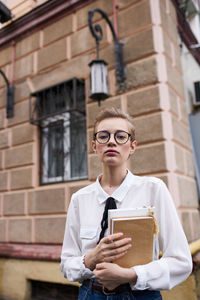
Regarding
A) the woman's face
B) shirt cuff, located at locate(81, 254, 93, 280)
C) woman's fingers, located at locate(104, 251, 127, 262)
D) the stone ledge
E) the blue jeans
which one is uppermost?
the woman's face

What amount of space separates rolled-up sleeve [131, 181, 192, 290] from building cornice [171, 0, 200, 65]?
443 cm

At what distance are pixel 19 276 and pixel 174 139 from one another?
321 cm

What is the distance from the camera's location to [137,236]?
1185 millimetres

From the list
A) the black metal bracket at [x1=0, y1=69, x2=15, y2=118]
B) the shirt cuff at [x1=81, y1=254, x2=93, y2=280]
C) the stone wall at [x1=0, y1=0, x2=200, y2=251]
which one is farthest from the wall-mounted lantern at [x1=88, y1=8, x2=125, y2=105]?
the shirt cuff at [x1=81, y1=254, x2=93, y2=280]

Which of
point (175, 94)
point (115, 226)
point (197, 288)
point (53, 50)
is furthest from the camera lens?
point (53, 50)

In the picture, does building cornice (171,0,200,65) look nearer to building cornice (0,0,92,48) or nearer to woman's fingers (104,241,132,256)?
building cornice (0,0,92,48)

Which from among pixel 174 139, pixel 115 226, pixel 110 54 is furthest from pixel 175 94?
pixel 115 226

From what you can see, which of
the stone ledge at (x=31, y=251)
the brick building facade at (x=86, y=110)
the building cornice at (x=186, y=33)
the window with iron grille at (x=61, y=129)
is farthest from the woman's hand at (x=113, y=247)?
the building cornice at (x=186, y=33)

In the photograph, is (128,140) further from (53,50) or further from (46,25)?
(46,25)

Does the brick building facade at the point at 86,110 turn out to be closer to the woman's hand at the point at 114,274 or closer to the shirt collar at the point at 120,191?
the shirt collar at the point at 120,191

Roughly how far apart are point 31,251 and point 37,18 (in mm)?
4251

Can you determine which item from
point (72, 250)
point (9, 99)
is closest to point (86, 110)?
point (9, 99)

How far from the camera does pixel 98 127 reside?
4.93 feet

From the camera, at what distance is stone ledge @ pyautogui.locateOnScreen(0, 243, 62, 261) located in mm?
3658
